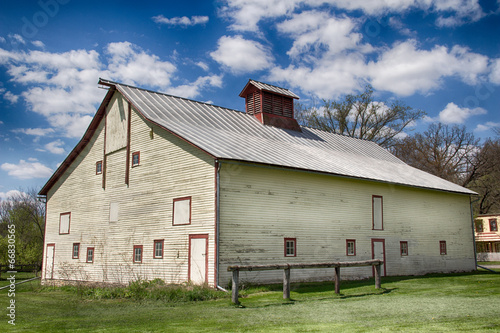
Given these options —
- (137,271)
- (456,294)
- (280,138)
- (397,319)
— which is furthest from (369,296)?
(280,138)

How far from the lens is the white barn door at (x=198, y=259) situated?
1742 cm

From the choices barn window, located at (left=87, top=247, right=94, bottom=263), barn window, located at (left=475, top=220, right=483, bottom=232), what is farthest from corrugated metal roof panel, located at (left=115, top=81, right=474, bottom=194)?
barn window, located at (left=475, top=220, right=483, bottom=232)

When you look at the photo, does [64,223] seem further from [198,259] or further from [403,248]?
[403,248]

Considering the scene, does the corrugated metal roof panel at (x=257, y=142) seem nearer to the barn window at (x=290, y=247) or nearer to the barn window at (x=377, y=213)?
the barn window at (x=377, y=213)

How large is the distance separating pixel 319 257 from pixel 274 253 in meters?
2.66

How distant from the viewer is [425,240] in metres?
26.6

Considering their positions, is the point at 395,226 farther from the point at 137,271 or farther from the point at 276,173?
the point at 137,271

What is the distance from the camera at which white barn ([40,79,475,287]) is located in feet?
59.5

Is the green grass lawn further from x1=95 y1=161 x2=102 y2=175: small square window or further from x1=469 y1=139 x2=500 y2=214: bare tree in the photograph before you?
x1=469 y1=139 x2=500 y2=214: bare tree

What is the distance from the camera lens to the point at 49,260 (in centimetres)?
2731

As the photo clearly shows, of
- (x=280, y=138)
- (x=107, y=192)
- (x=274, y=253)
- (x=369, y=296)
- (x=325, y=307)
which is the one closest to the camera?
(x=325, y=307)

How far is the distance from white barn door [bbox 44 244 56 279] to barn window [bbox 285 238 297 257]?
572 inches

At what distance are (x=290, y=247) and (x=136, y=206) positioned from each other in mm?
7318

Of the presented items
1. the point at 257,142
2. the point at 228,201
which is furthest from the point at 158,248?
the point at 257,142
